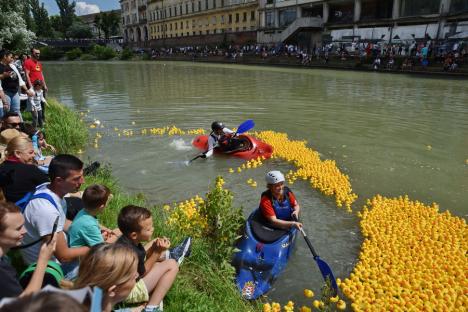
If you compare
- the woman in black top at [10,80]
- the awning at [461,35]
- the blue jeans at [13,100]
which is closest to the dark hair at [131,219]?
the woman in black top at [10,80]

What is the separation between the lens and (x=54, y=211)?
3.34 metres

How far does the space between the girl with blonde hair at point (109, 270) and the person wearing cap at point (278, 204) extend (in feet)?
10.6

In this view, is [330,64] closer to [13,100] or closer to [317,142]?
[317,142]

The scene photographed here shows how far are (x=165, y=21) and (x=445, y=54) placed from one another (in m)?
71.0

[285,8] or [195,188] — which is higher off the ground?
[285,8]

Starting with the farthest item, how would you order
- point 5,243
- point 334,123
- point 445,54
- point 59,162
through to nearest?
point 445,54 → point 334,123 → point 59,162 → point 5,243

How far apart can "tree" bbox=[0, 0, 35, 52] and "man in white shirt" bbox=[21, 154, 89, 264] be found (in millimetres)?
11368

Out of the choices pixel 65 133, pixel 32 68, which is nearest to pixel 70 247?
pixel 65 133

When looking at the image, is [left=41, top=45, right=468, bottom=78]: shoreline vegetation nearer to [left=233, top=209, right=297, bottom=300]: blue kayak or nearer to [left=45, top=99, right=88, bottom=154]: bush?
[left=45, top=99, right=88, bottom=154]: bush

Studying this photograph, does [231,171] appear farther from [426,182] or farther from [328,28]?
[328,28]

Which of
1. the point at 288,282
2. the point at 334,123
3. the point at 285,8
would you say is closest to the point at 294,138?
the point at 334,123

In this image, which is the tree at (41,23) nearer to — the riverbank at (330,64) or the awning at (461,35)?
the riverbank at (330,64)

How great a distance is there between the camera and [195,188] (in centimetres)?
830

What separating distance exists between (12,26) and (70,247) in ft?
40.1
